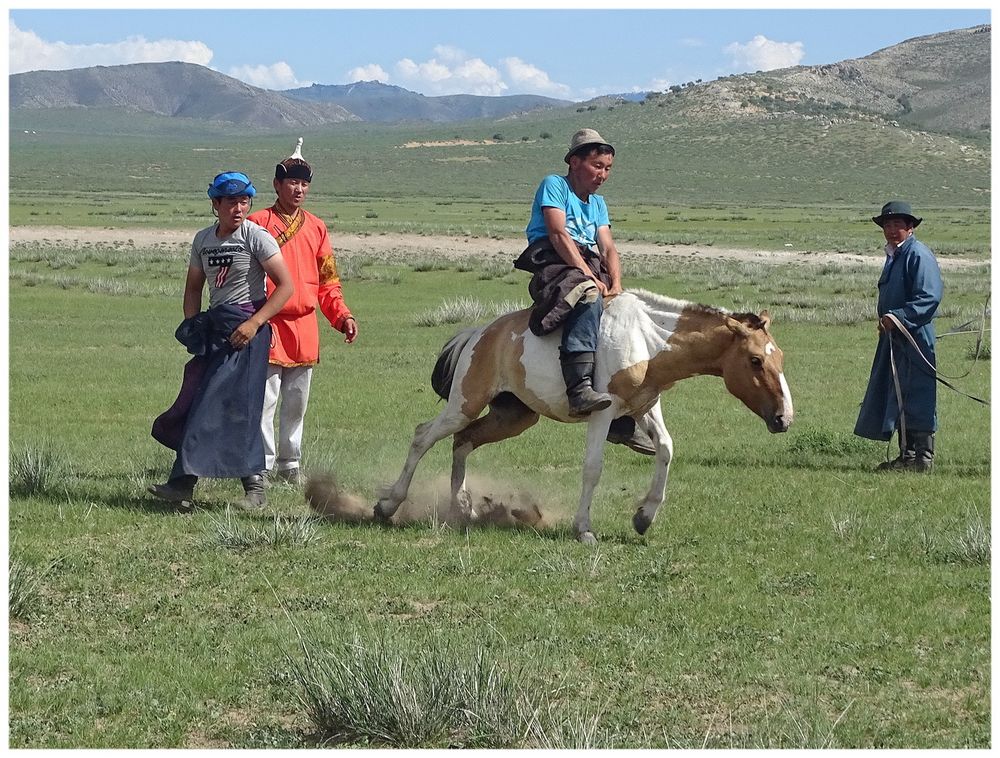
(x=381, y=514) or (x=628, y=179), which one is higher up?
(x=628, y=179)

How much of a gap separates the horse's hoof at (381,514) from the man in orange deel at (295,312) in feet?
4.13

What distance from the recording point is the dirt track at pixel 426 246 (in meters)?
44.6

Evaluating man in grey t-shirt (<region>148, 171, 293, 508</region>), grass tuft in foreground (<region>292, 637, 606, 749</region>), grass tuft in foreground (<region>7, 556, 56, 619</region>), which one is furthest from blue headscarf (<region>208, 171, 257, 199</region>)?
grass tuft in foreground (<region>292, 637, 606, 749</region>)

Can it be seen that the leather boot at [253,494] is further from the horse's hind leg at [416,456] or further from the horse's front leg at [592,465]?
the horse's front leg at [592,465]

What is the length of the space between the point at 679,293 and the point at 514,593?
23189 millimetres

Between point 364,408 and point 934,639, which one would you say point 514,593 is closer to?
point 934,639

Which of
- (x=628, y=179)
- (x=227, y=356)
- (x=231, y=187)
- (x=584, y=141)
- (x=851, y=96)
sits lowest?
(x=227, y=356)

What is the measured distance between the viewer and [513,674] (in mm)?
5652

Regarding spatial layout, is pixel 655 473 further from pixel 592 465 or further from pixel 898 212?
pixel 898 212

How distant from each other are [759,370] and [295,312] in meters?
3.50

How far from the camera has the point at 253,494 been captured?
30.7 feet

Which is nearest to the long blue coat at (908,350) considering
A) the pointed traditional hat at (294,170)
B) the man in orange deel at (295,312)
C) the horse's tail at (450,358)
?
the horse's tail at (450,358)

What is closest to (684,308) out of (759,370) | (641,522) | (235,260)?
(759,370)

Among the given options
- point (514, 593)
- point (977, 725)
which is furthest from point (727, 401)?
point (977, 725)
